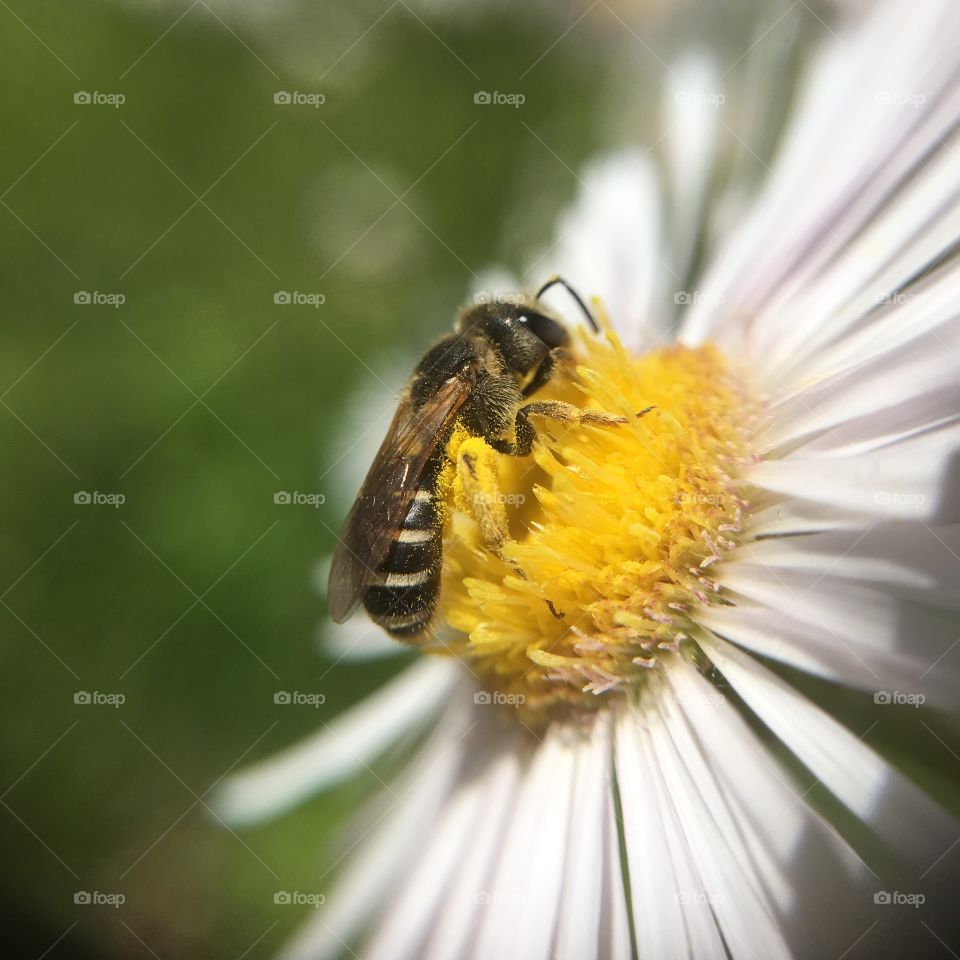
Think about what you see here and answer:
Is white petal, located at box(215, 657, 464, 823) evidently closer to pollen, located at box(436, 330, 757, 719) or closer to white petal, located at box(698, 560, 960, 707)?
pollen, located at box(436, 330, 757, 719)

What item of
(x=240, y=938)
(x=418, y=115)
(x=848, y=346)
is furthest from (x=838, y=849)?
(x=418, y=115)

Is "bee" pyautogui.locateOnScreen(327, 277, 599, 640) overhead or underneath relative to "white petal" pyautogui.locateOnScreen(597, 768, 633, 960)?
overhead

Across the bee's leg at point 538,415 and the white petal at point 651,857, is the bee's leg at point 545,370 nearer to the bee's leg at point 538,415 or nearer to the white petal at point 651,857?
the bee's leg at point 538,415

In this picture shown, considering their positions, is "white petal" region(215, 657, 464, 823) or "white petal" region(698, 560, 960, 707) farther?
"white petal" region(215, 657, 464, 823)

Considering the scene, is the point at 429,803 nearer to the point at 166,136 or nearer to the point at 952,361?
the point at 952,361

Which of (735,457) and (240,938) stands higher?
(735,457)

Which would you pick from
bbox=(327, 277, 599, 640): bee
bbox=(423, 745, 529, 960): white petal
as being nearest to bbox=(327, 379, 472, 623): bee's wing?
bbox=(327, 277, 599, 640): bee

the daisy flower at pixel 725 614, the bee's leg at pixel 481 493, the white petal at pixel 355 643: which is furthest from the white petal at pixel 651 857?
the white petal at pixel 355 643
